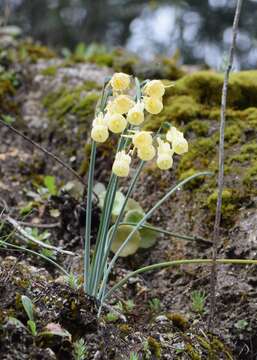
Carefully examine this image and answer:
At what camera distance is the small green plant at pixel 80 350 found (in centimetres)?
161

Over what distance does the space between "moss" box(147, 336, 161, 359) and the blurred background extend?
4.21m

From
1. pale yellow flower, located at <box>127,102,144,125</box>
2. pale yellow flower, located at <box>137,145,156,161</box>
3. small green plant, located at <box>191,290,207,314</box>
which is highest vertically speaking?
pale yellow flower, located at <box>127,102,144,125</box>

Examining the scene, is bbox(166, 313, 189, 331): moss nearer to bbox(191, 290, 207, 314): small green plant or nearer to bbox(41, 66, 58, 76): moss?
bbox(191, 290, 207, 314): small green plant

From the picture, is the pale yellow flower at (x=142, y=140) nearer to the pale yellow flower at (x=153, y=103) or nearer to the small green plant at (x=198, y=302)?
the pale yellow flower at (x=153, y=103)

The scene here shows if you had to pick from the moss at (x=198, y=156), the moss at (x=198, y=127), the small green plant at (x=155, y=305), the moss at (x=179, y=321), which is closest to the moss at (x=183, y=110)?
the moss at (x=198, y=127)

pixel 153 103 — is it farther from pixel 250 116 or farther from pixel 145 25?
pixel 145 25

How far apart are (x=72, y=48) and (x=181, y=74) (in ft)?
13.1

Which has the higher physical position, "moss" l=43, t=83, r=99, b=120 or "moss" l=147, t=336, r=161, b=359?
"moss" l=147, t=336, r=161, b=359

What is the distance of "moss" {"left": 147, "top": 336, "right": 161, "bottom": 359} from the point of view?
1.82 metres

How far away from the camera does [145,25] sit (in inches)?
274

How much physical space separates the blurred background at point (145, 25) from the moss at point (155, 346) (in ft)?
13.8

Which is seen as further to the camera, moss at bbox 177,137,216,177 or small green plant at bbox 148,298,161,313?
moss at bbox 177,137,216,177

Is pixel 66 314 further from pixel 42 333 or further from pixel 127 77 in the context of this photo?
pixel 127 77

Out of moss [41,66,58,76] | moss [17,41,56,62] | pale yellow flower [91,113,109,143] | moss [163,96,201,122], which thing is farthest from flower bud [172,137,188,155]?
moss [17,41,56,62]
